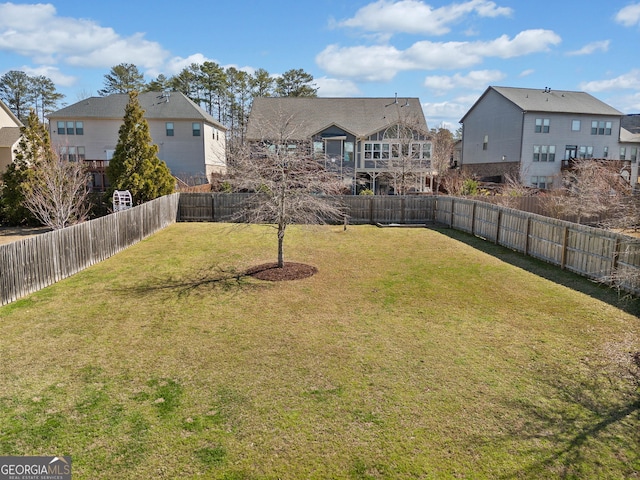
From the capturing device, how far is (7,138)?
106 feet

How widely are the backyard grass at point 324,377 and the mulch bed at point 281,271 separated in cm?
47

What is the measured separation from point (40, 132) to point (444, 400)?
953 inches

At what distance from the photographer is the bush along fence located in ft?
38.1

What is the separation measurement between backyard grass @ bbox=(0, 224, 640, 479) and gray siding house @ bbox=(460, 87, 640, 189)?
28097 millimetres

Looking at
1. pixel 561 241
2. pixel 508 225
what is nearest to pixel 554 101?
pixel 508 225

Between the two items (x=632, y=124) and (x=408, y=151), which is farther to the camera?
(x=632, y=124)

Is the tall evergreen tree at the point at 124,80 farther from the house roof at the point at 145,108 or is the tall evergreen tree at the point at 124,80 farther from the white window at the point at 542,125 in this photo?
the white window at the point at 542,125

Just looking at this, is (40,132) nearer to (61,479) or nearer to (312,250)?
(312,250)

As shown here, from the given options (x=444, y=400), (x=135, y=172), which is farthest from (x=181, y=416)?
(x=135, y=172)

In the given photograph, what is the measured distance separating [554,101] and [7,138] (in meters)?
44.5

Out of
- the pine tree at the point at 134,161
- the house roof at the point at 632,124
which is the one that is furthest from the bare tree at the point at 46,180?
the house roof at the point at 632,124

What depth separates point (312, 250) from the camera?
1709cm

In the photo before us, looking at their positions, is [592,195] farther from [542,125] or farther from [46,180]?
[46,180]

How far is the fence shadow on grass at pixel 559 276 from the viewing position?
35.1 feet
